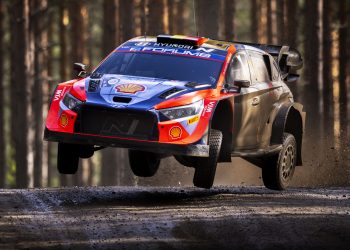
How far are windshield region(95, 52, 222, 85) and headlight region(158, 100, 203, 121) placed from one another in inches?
34.8

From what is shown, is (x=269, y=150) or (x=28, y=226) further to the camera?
(x=269, y=150)

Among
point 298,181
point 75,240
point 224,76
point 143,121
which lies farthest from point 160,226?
point 298,181

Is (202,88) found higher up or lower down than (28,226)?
higher up

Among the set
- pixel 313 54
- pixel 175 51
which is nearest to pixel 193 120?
pixel 175 51

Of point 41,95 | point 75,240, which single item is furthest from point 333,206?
point 41,95

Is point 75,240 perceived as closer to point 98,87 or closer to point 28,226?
point 28,226

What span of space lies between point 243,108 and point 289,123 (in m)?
2.48

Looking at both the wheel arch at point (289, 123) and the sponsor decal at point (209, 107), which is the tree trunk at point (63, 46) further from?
the sponsor decal at point (209, 107)

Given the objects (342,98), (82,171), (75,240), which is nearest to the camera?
(75,240)

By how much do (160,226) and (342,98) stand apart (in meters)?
28.2

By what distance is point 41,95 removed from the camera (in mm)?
40281

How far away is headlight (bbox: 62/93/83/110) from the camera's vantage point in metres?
12.7

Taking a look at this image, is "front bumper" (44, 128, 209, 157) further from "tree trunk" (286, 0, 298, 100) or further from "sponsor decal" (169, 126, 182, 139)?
"tree trunk" (286, 0, 298, 100)

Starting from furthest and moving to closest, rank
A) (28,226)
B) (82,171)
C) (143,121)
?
(82,171) < (143,121) < (28,226)
